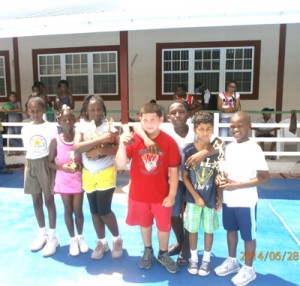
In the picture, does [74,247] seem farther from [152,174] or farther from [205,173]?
[205,173]

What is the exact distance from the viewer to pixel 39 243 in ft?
9.78

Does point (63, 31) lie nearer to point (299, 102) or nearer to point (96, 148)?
point (96, 148)

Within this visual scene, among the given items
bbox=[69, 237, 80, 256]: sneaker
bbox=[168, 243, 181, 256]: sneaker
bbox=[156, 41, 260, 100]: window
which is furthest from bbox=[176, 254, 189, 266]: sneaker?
bbox=[156, 41, 260, 100]: window

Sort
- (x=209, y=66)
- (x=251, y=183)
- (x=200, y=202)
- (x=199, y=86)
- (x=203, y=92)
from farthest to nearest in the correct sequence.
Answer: (x=209, y=66), (x=199, y=86), (x=203, y=92), (x=200, y=202), (x=251, y=183)

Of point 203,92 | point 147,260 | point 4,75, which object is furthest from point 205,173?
point 4,75

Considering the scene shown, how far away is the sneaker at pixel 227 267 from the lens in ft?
8.21

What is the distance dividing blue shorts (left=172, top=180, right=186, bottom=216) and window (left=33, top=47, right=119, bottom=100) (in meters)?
6.01

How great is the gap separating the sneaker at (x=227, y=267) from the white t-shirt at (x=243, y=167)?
0.50 metres

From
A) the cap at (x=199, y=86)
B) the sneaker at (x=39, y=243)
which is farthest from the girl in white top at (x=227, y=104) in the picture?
the sneaker at (x=39, y=243)

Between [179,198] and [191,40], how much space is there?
19.5ft

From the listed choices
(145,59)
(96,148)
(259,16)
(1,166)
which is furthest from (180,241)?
(145,59)

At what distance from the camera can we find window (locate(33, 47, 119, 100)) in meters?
8.27

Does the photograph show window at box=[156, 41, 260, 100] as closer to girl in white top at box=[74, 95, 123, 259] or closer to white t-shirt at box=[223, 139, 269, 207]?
girl in white top at box=[74, 95, 123, 259]

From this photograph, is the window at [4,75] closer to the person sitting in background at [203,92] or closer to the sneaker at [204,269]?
the person sitting in background at [203,92]
